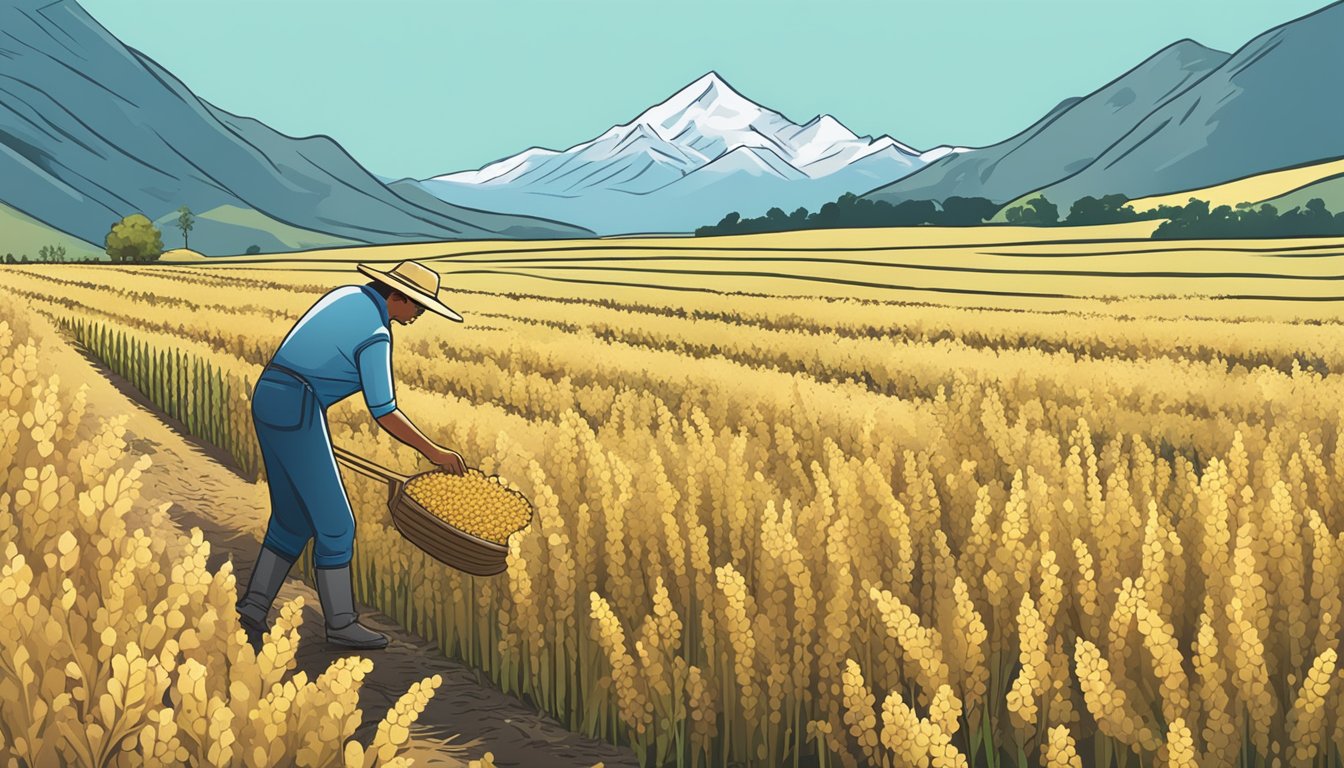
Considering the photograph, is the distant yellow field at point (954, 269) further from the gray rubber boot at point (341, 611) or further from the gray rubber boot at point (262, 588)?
the gray rubber boot at point (262, 588)

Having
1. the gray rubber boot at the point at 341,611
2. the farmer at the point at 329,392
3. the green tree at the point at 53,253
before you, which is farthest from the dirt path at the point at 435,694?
the green tree at the point at 53,253

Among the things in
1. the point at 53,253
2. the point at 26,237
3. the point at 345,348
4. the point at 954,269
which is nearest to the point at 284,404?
the point at 345,348

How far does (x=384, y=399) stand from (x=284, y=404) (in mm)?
542

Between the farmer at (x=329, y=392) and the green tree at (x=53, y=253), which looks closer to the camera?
the farmer at (x=329, y=392)

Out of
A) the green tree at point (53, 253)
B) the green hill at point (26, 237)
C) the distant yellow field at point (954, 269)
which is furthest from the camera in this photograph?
the green hill at point (26, 237)

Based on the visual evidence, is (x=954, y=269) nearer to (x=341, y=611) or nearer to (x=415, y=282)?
(x=341, y=611)

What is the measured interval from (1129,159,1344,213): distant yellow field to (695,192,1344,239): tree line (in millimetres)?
19479

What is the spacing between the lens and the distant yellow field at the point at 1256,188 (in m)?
97.9

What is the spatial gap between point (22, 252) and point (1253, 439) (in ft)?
660

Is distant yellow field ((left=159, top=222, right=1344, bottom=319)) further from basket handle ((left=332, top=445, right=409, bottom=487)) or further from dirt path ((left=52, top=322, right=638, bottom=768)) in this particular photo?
basket handle ((left=332, top=445, right=409, bottom=487))

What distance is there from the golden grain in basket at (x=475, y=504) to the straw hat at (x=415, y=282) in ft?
2.56

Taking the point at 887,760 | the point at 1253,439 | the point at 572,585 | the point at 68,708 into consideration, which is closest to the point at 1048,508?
the point at 887,760

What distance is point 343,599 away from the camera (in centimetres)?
553

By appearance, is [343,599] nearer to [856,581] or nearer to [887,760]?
[856,581]
